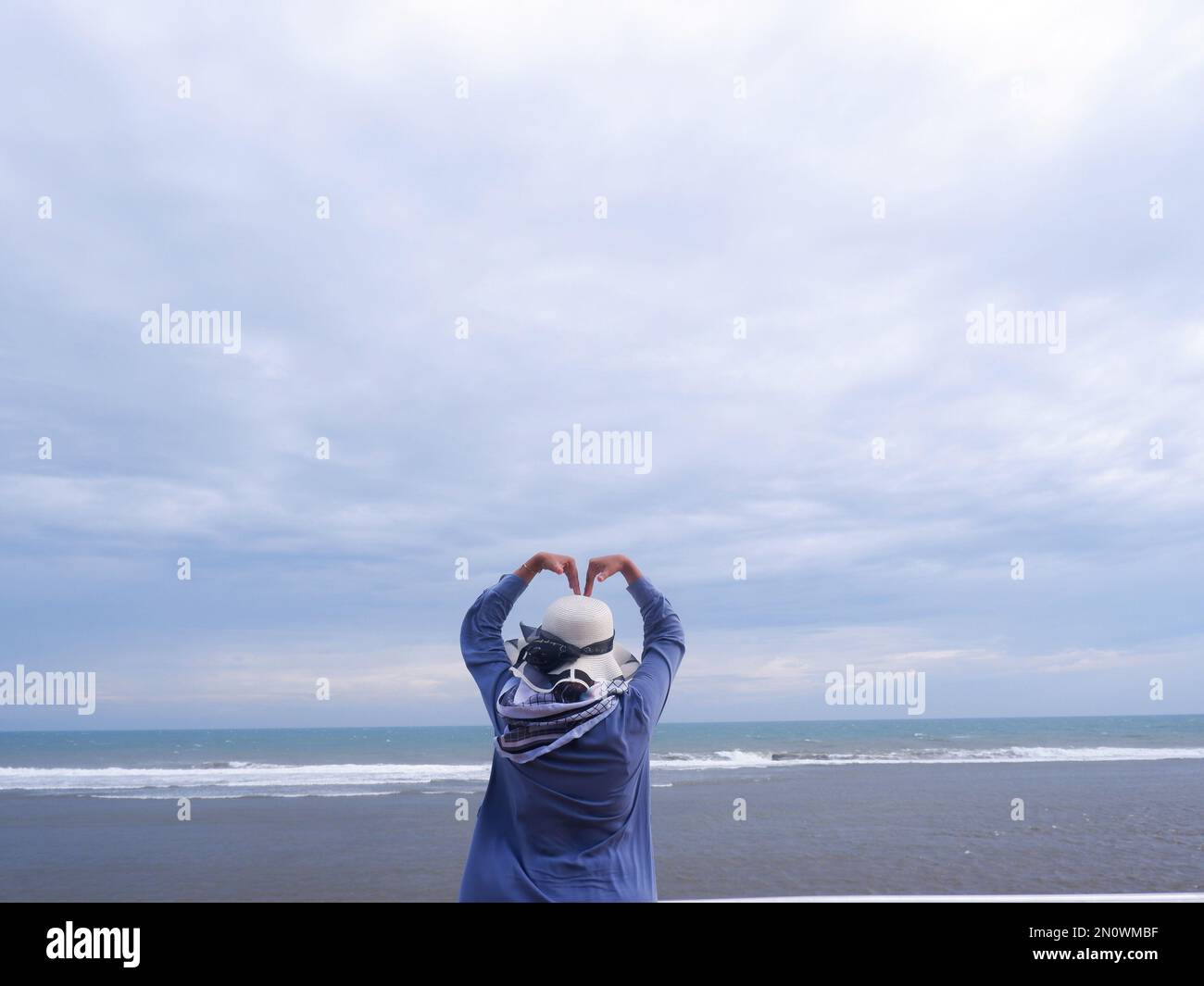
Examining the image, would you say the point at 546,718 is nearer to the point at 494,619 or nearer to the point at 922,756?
the point at 494,619

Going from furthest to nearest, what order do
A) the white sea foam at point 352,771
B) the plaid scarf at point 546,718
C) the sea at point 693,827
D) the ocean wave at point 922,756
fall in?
1. the ocean wave at point 922,756
2. the white sea foam at point 352,771
3. the sea at point 693,827
4. the plaid scarf at point 546,718

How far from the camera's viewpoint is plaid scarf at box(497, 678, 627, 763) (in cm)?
159

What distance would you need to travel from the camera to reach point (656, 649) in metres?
1.89

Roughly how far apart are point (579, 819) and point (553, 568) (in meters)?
0.58

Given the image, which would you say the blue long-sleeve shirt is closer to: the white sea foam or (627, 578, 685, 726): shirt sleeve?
(627, 578, 685, 726): shirt sleeve

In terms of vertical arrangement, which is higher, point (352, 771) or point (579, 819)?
point (579, 819)

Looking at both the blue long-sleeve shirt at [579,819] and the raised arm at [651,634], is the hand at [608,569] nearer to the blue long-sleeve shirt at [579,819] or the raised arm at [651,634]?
the raised arm at [651,634]

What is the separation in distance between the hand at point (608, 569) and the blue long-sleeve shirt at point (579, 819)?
0.29 metres

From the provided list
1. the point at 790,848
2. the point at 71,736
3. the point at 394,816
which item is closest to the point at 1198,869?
the point at 790,848

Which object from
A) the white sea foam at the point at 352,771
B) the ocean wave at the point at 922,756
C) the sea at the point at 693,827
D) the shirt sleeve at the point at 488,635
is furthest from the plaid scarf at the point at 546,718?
the ocean wave at the point at 922,756

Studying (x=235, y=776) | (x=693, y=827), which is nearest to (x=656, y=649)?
(x=693, y=827)

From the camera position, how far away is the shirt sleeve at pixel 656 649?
1.71 metres
